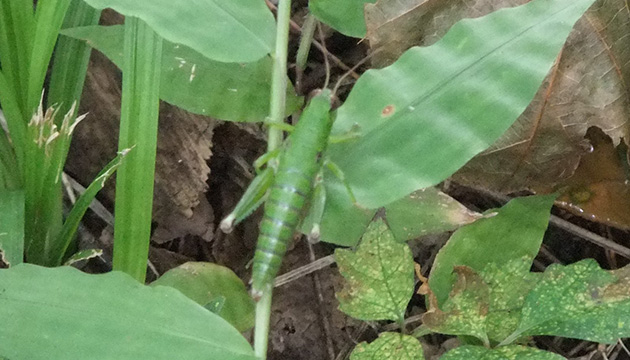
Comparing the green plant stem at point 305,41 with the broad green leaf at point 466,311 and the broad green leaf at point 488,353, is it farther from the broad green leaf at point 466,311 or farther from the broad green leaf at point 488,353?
the broad green leaf at point 488,353

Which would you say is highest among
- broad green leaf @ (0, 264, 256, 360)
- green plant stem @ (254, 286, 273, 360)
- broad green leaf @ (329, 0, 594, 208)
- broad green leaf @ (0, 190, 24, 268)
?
broad green leaf @ (329, 0, 594, 208)

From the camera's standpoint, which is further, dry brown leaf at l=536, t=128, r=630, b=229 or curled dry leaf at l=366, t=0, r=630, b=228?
dry brown leaf at l=536, t=128, r=630, b=229

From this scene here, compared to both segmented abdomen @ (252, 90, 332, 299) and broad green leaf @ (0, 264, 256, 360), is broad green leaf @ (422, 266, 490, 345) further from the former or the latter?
broad green leaf @ (0, 264, 256, 360)

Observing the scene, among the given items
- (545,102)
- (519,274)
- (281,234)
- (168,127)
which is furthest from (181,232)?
(545,102)

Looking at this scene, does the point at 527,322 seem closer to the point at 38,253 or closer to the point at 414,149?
the point at 414,149

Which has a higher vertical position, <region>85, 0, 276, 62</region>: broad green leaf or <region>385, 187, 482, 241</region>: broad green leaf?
<region>85, 0, 276, 62</region>: broad green leaf

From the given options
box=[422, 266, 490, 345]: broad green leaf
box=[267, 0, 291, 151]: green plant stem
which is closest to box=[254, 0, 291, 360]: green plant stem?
box=[267, 0, 291, 151]: green plant stem

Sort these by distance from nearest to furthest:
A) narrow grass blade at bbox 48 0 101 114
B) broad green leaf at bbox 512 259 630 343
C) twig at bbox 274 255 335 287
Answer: broad green leaf at bbox 512 259 630 343, narrow grass blade at bbox 48 0 101 114, twig at bbox 274 255 335 287
